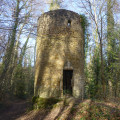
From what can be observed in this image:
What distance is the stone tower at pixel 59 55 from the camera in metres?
7.88

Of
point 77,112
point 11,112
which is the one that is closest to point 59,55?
point 77,112

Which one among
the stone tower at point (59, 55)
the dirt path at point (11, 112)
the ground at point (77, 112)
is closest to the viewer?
the ground at point (77, 112)

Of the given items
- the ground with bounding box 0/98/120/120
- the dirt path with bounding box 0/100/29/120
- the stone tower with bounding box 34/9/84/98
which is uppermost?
the stone tower with bounding box 34/9/84/98

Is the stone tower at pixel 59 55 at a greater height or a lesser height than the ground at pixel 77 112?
greater

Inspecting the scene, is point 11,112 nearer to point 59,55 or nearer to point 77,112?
point 59,55

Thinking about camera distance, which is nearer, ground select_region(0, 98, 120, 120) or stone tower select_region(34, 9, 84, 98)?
ground select_region(0, 98, 120, 120)

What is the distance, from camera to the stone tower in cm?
788

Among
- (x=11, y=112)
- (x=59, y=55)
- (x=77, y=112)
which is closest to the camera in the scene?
(x=77, y=112)

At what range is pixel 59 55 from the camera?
8203 mm

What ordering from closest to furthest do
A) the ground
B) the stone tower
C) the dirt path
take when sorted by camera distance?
the ground, the dirt path, the stone tower

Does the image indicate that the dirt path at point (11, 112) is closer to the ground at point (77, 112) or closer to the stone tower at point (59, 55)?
the ground at point (77, 112)

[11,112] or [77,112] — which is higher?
[77,112]

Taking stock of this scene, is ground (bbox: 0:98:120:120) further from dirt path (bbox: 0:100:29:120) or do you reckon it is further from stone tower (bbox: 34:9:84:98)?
stone tower (bbox: 34:9:84:98)

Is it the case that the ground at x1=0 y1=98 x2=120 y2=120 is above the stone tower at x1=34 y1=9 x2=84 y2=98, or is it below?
below
